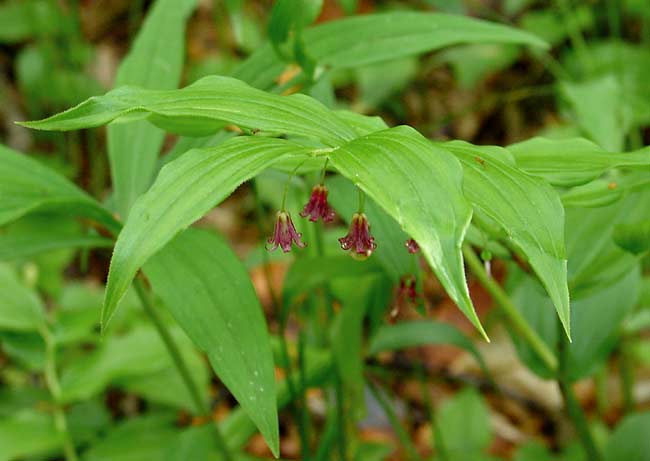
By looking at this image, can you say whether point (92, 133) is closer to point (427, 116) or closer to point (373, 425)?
point (427, 116)

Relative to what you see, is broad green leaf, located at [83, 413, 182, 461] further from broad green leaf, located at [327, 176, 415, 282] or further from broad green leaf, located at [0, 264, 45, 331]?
broad green leaf, located at [327, 176, 415, 282]

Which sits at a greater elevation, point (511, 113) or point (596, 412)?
point (511, 113)

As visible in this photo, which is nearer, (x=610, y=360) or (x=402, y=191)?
(x=402, y=191)

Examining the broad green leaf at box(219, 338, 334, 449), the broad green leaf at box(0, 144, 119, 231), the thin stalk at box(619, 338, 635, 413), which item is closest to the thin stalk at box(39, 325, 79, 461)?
the broad green leaf at box(219, 338, 334, 449)

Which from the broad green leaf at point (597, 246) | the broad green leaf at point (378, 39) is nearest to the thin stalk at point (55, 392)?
A: the broad green leaf at point (378, 39)

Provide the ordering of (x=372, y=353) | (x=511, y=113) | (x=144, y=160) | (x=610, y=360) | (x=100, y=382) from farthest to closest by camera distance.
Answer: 1. (x=511, y=113)
2. (x=610, y=360)
3. (x=100, y=382)
4. (x=372, y=353)
5. (x=144, y=160)

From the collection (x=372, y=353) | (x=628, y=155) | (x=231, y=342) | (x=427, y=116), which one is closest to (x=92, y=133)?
(x=427, y=116)
